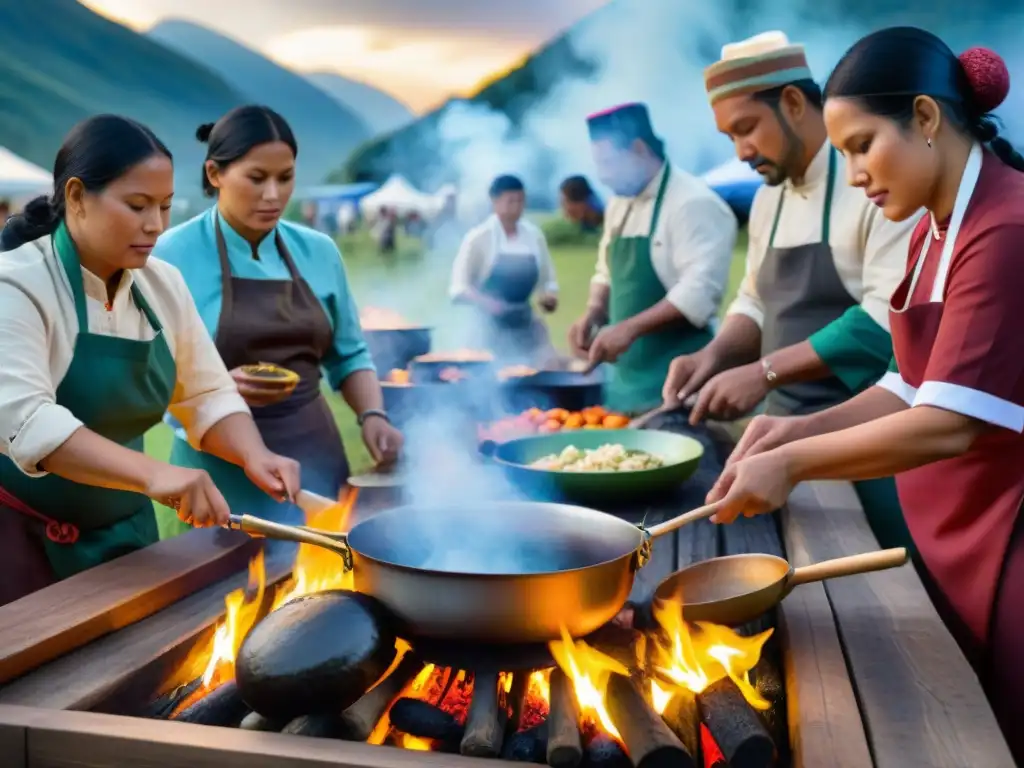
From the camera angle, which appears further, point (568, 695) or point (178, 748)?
point (568, 695)

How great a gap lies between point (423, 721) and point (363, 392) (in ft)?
6.07

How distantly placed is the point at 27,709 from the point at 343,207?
19465 mm

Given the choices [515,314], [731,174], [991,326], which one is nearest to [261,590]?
[991,326]

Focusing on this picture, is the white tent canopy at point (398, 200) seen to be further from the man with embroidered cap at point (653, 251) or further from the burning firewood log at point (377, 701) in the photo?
the burning firewood log at point (377, 701)

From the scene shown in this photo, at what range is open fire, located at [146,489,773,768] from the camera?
1150 mm

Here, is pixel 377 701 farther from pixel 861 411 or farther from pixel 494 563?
pixel 861 411

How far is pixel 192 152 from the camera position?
14.8m

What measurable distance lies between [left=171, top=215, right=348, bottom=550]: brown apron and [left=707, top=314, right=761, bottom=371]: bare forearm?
1.38 metres

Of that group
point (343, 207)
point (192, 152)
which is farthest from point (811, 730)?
point (343, 207)

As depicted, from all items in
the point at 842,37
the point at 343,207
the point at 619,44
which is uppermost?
the point at 842,37

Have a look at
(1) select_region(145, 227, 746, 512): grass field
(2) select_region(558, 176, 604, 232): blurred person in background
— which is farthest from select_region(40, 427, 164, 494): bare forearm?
(1) select_region(145, 227, 746, 512): grass field

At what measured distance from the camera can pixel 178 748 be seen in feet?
3.68

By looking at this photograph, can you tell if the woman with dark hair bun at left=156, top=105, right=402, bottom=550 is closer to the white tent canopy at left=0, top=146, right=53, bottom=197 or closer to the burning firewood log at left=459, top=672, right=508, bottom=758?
the burning firewood log at left=459, top=672, right=508, bottom=758

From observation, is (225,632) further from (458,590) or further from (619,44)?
(619,44)
